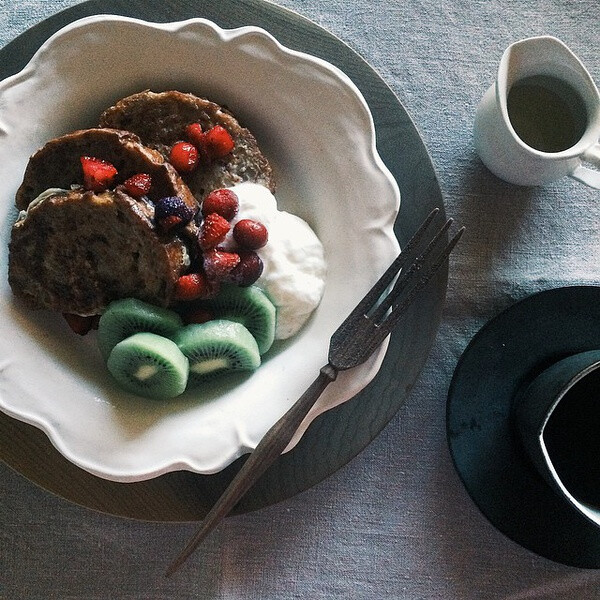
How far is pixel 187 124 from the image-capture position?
130 centimetres

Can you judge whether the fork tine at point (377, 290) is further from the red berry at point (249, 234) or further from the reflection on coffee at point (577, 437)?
the reflection on coffee at point (577, 437)

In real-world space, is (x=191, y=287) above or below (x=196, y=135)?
below

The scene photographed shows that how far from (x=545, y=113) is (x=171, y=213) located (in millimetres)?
775

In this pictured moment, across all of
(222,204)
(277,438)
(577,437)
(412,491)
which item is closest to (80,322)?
(222,204)

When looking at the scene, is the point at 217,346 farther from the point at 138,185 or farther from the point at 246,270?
the point at 138,185

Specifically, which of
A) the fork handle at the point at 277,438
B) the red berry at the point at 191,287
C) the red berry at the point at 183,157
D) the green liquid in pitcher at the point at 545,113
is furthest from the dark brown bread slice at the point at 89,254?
Result: the green liquid in pitcher at the point at 545,113

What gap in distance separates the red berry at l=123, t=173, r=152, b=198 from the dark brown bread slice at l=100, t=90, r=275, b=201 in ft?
0.41

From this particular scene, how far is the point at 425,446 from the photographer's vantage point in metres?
1.44

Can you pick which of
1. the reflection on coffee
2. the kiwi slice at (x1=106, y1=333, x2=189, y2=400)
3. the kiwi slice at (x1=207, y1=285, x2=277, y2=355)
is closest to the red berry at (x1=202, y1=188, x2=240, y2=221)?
the kiwi slice at (x1=207, y1=285, x2=277, y2=355)

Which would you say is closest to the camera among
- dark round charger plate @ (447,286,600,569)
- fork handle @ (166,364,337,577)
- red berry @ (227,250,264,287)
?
fork handle @ (166,364,337,577)

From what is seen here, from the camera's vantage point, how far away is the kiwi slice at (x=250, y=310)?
1.25 m

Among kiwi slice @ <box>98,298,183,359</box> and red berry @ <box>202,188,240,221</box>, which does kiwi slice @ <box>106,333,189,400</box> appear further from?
red berry @ <box>202,188,240,221</box>

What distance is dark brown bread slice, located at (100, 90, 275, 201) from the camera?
1279 mm

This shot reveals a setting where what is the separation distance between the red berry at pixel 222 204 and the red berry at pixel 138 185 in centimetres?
12
